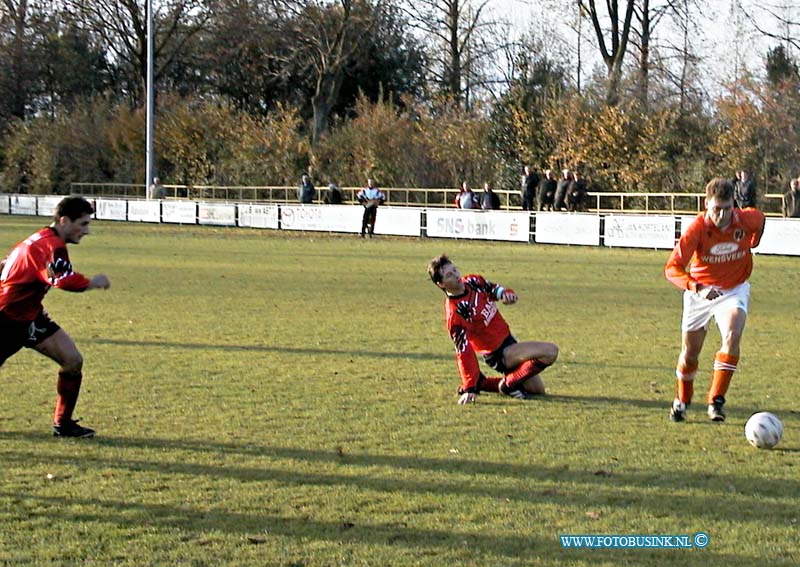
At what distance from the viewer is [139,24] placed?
60000 millimetres

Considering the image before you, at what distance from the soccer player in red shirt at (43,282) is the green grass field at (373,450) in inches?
24.0

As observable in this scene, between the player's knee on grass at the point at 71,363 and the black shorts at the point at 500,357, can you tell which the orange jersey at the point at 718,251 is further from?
the player's knee on grass at the point at 71,363

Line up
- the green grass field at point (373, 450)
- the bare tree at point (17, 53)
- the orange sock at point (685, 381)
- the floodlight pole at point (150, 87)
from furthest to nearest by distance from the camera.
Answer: the bare tree at point (17, 53)
the floodlight pole at point (150, 87)
the orange sock at point (685, 381)
the green grass field at point (373, 450)

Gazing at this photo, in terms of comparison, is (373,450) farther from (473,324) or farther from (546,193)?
(546,193)

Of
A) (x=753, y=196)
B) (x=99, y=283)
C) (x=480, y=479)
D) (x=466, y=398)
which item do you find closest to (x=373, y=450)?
(x=480, y=479)

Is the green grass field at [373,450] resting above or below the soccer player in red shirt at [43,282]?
below

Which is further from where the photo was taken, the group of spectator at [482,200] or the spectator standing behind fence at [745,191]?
the group of spectator at [482,200]

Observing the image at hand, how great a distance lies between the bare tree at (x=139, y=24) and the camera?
194ft

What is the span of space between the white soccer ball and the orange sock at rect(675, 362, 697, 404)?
860 millimetres

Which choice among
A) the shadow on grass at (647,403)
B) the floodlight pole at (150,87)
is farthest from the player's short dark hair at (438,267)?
the floodlight pole at (150,87)

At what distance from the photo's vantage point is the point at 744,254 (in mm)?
8320

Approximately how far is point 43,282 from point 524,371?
3784 mm

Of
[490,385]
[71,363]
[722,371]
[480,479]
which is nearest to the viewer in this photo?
[480,479]

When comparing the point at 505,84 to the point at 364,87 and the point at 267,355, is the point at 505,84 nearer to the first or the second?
the point at 364,87
